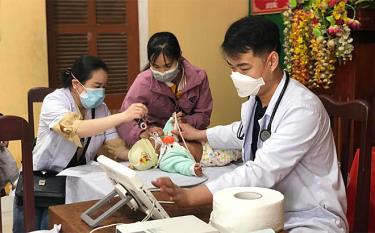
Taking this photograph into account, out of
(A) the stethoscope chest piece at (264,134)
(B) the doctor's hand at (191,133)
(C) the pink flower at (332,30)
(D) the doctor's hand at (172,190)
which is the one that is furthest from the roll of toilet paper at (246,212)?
(C) the pink flower at (332,30)

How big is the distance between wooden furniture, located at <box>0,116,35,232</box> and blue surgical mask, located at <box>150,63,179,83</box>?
2.75 feet

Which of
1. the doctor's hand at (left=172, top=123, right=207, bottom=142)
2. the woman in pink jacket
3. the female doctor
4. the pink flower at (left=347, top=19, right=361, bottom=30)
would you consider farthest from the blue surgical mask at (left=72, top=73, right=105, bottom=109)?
the pink flower at (left=347, top=19, right=361, bottom=30)

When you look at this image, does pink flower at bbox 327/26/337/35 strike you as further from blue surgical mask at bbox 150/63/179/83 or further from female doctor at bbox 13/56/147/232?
female doctor at bbox 13/56/147/232

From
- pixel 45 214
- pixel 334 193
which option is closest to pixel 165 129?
pixel 45 214

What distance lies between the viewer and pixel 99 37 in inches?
154

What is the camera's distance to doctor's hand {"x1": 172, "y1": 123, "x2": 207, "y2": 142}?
7.38 ft

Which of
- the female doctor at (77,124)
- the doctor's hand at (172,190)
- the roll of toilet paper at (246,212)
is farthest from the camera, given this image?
the female doctor at (77,124)

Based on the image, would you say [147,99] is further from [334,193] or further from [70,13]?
[70,13]

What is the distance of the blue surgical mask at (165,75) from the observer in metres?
2.44

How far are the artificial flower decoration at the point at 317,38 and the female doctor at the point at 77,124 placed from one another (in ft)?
4.12

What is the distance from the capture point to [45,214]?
7.42 ft

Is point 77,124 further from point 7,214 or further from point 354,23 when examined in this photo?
point 354,23

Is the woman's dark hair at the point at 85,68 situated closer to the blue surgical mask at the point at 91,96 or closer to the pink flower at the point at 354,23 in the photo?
the blue surgical mask at the point at 91,96

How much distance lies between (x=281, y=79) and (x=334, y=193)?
39cm
